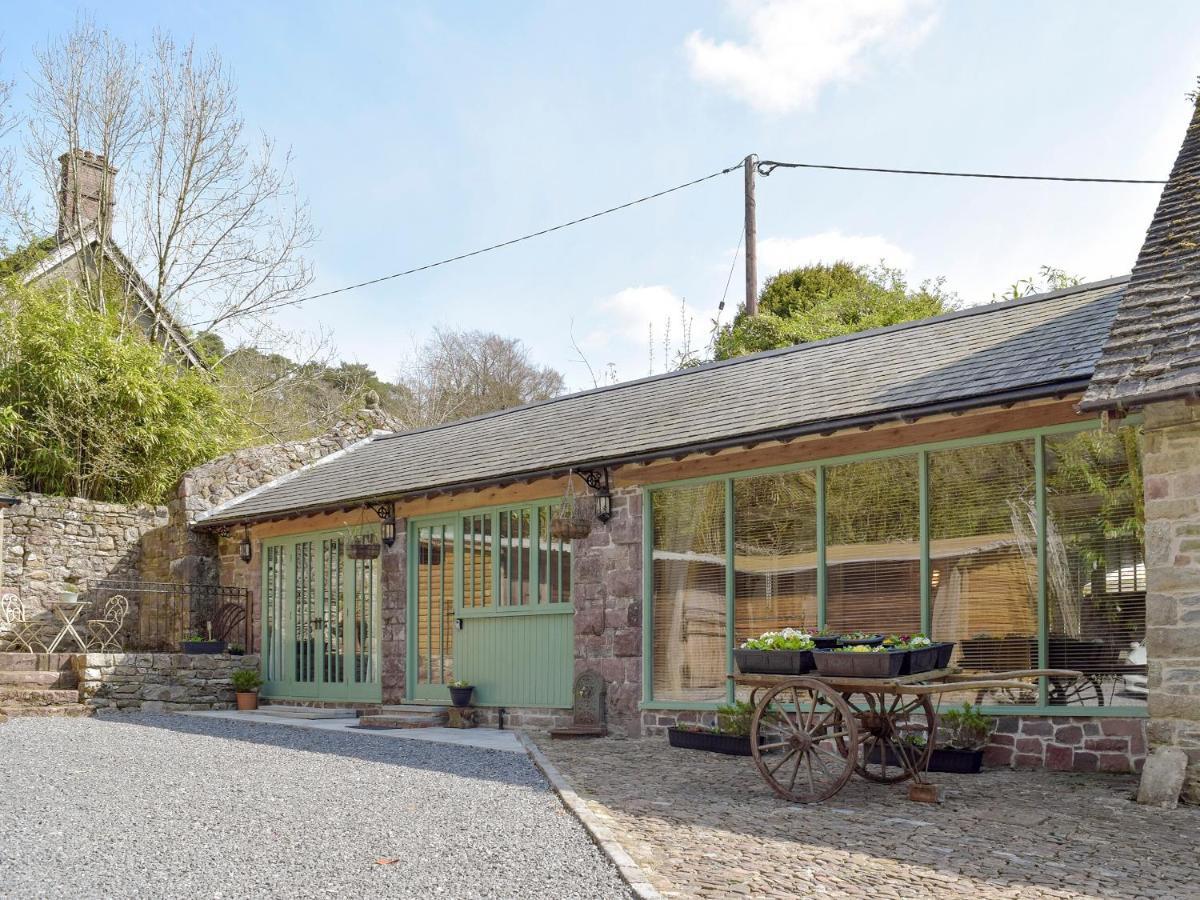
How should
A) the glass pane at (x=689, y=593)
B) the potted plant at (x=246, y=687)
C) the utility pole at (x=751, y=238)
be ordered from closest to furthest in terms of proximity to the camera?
1. the glass pane at (x=689, y=593)
2. the potted plant at (x=246, y=687)
3. the utility pole at (x=751, y=238)

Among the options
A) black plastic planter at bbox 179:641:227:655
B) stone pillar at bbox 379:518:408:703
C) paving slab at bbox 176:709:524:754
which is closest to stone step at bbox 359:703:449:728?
A: paving slab at bbox 176:709:524:754

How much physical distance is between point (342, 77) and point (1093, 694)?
31.2 feet

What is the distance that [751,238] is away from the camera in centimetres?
2122

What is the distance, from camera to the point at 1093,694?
26.3 feet

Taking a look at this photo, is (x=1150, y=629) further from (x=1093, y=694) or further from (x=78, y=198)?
(x=78, y=198)

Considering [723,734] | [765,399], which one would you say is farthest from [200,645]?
[765,399]

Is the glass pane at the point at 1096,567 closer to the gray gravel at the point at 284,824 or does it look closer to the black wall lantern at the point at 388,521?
the gray gravel at the point at 284,824

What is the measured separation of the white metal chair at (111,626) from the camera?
15586 millimetres

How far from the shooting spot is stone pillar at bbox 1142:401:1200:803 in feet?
22.6

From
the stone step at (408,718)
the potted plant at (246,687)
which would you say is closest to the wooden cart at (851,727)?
the stone step at (408,718)

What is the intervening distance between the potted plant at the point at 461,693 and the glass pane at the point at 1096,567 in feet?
20.6

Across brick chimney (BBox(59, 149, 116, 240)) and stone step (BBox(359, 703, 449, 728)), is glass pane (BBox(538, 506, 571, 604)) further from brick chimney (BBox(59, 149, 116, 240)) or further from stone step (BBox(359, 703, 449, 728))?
brick chimney (BBox(59, 149, 116, 240))

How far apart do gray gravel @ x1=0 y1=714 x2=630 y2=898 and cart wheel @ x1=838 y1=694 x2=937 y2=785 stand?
2.15m

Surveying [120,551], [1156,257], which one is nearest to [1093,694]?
[1156,257]
